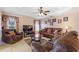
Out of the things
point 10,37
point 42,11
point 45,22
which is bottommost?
point 10,37

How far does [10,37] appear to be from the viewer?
65.1 inches

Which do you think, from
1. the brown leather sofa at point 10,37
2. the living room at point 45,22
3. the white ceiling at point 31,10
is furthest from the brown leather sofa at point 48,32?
the brown leather sofa at point 10,37

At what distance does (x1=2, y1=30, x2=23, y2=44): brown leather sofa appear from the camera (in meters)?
1.62

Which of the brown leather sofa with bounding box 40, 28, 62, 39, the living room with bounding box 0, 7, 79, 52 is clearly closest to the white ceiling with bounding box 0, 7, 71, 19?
the living room with bounding box 0, 7, 79, 52

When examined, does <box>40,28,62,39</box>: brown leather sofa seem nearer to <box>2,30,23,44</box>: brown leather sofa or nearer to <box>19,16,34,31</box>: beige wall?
<box>19,16,34,31</box>: beige wall

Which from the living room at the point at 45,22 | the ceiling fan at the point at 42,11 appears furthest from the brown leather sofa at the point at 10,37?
the ceiling fan at the point at 42,11

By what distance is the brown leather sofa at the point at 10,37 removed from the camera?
1.62 meters

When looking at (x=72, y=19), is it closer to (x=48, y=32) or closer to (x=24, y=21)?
(x=48, y=32)

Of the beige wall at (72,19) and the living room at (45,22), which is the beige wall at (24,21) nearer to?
the living room at (45,22)

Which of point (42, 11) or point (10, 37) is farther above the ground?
point (42, 11)

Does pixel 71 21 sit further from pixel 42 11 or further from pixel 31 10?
pixel 31 10

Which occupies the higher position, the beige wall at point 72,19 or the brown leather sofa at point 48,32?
the beige wall at point 72,19

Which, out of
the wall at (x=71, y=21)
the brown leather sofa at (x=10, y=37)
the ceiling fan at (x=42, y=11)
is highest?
the ceiling fan at (x=42, y=11)

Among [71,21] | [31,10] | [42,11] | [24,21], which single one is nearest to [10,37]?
[24,21]
